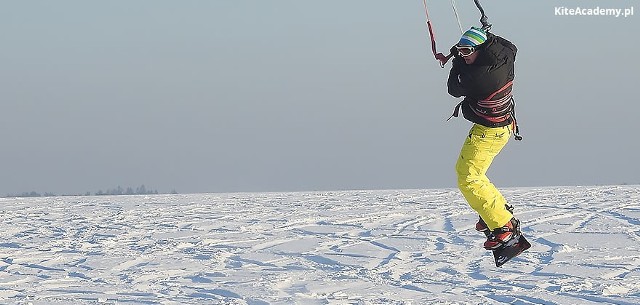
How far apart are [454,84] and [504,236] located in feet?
4.56

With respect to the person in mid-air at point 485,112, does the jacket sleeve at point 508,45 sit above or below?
above

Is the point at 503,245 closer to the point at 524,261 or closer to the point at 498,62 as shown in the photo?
the point at 498,62

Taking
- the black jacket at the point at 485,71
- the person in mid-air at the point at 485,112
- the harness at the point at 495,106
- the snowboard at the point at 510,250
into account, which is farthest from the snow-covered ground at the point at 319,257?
the black jacket at the point at 485,71

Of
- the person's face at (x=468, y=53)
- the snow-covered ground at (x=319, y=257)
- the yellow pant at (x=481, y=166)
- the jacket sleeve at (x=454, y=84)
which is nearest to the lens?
the person's face at (x=468, y=53)

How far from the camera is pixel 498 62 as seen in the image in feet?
20.8

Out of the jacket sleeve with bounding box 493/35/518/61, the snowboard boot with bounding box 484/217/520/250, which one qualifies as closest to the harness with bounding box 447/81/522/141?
the jacket sleeve with bounding box 493/35/518/61

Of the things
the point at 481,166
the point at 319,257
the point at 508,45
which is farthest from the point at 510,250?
the point at 319,257

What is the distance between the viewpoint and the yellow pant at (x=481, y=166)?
21.8ft

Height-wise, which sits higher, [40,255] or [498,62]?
[498,62]

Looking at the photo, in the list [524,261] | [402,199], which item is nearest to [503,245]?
[524,261]

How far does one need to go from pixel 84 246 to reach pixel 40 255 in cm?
100

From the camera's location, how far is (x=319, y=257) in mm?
11227

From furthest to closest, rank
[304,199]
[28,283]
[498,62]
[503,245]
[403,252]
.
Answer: [304,199] → [403,252] → [28,283] → [503,245] → [498,62]

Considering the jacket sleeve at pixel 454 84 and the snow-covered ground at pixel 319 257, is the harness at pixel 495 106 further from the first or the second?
the snow-covered ground at pixel 319 257
